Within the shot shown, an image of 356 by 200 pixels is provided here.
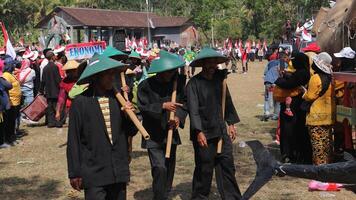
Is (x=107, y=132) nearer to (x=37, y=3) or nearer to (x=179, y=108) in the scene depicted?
(x=179, y=108)

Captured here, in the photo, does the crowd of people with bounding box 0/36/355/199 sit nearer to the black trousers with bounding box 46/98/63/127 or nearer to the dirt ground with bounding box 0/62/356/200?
the dirt ground with bounding box 0/62/356/200

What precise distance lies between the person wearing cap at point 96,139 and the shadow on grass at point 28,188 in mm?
2639

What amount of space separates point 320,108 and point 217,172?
6.29 feet

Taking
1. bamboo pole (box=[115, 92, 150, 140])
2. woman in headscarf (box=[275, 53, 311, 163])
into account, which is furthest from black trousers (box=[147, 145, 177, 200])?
woman in headscarf (box=[275, 53, 311, 163])

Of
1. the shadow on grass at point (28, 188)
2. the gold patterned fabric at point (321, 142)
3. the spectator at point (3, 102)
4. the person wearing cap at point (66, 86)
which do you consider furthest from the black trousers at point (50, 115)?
the gold patterned fabric at point (321, 142)

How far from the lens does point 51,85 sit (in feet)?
40.9

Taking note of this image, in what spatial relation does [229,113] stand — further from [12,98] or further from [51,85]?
[51,85]

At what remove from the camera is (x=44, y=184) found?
7.46m

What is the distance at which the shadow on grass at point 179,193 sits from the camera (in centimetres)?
658

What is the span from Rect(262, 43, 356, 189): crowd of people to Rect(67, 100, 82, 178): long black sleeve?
351 centimetres

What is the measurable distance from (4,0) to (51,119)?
1407 inches

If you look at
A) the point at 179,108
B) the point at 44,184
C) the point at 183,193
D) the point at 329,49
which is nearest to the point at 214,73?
the point at 179,108

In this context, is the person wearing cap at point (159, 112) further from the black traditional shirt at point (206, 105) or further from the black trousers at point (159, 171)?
the black traditional shirt at point (206, 105)

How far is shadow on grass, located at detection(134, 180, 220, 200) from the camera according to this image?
658 centimetres
